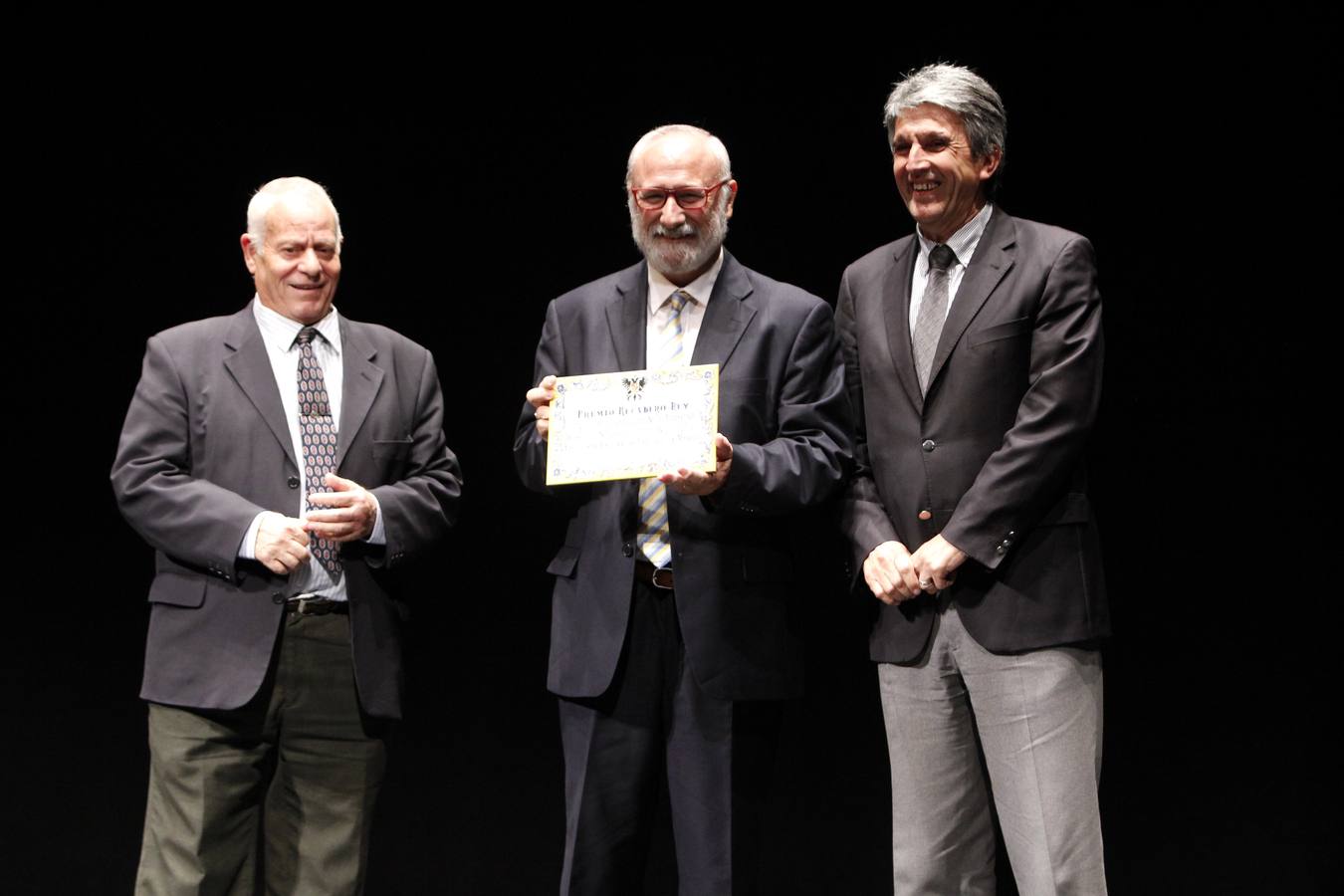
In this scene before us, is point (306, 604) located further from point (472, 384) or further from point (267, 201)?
point (472, 384)

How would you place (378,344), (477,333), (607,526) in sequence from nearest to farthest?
(607,526), (378,344), (477,333)

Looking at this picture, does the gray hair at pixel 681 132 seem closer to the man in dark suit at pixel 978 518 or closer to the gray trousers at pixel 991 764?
the man in dark suit at pixel 978 518

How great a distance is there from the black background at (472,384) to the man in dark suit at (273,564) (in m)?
1.09

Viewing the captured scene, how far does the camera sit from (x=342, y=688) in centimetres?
276

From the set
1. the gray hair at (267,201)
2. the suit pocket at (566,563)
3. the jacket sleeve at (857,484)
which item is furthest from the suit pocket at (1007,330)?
the gray hair at (267,201)

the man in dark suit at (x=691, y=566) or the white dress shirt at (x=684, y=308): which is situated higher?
the white dress shirt at (x=684, y=308)

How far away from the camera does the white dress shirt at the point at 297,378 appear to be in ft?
9.07

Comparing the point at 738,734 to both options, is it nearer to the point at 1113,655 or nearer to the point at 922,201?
the point at 922,201

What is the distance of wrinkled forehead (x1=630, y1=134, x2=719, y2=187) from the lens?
275 centimetres

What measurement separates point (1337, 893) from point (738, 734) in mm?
2000

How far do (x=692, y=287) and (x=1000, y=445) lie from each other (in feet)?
2.17

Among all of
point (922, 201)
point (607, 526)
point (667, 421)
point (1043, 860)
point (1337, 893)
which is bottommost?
point (1337, 893)

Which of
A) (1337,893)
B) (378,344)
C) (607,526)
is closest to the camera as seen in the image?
(607,526)

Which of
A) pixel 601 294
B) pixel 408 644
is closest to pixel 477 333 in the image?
pixel 408 644
